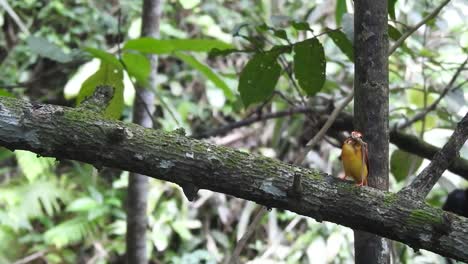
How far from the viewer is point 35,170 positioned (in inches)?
75.8

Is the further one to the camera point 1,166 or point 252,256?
point 1,166

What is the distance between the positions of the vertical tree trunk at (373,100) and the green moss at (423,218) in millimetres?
118

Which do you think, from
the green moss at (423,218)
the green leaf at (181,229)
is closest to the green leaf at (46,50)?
the green moss at (423,218)

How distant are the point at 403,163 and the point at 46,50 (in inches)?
29.4

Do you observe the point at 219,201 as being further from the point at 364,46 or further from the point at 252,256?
the point at 364,46

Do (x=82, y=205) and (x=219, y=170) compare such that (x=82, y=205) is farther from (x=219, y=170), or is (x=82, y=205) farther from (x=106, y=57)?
(x=219, y=170)

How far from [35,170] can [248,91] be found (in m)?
1.30

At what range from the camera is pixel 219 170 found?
18.9 inches

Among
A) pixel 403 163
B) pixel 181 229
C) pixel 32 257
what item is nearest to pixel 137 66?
pixel 403 163

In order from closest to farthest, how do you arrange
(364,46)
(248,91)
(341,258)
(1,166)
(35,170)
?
(364,46), (248,91), (35,170), (341,258), (1,166)

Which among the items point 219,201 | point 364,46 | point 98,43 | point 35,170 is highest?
point 98,43

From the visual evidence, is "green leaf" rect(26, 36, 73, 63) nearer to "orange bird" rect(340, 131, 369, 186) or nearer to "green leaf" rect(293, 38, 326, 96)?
"green leaf" rect(293, 38, 326, 96)

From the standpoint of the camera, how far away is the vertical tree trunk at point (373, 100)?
61cm

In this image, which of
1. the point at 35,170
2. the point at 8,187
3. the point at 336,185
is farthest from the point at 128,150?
the point at 8,187
